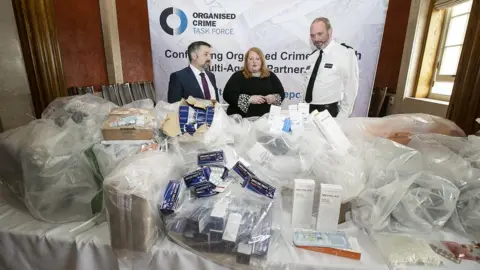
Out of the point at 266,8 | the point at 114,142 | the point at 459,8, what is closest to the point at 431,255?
the point at 114,142

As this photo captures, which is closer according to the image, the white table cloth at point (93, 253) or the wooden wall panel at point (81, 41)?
the white table cloth at point (93, 253)

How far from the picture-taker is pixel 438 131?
1.02m

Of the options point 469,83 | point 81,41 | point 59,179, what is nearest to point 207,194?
point 59,179

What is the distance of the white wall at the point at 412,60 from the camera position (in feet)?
5.41

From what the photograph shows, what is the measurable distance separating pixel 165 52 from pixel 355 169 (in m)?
1.25

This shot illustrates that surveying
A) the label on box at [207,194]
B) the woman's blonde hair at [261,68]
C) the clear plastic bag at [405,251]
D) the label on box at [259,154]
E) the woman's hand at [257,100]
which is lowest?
the clear plastic bag at [405,251]

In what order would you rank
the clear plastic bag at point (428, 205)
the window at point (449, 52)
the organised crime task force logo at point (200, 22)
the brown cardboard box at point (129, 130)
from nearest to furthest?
the clear plastic bag at point (428, 205)
the brown cardboard box at point (129, 130)
the organised crime task force logo at point (200, 22)
the window at point (449, 52)

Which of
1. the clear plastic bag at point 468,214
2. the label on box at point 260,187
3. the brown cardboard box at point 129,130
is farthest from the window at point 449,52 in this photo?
the brown cardboard box at point 129,130

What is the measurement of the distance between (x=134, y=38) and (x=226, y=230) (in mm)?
2004

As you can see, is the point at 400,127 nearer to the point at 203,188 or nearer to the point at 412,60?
the point at 203,188

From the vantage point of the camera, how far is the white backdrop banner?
1.28m

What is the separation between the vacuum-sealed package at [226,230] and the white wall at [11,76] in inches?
51.6

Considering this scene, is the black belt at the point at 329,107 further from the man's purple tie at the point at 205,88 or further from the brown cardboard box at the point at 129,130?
the brown cardboard box at the point at 129,130

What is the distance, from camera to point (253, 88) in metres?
1.42
